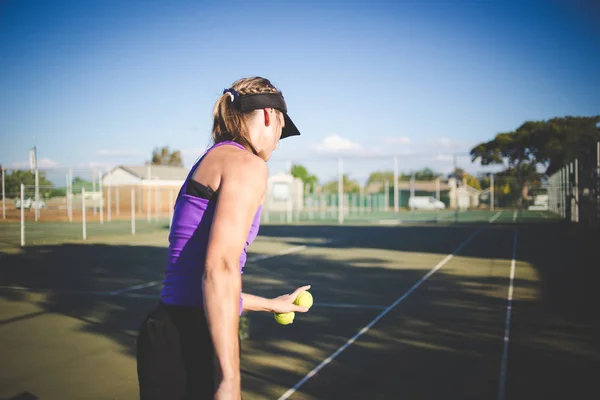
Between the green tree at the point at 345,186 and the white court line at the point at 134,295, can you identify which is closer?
the white court line at the point at 134,295

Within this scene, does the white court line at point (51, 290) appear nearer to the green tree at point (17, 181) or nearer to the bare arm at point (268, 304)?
the bare arm at point (268, 304)

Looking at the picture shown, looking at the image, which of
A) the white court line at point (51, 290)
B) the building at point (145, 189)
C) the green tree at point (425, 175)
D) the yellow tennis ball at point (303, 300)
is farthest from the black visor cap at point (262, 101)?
the green tree at point (425, 175)

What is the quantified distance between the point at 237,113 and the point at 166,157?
3553 inches

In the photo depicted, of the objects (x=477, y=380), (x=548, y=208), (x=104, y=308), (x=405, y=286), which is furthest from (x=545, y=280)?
(x=548, y=208)

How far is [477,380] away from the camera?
15.0ft

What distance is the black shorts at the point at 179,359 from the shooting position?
5.19 ft

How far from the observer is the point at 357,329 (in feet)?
20.8

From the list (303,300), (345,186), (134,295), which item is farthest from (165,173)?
(303,300)

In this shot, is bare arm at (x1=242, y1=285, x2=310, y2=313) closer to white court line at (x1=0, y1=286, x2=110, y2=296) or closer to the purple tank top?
the purple tank top

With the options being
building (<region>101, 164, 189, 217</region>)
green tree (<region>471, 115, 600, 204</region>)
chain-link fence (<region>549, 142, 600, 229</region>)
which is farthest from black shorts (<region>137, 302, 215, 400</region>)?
green tree (<region>471, 115, 600, 204</region>)

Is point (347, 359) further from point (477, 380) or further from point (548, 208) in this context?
point (548, 208)

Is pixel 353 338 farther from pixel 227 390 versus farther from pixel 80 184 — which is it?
pixel 80 184

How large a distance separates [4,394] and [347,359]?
316cm

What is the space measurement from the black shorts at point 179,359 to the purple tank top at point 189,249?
5 cm
